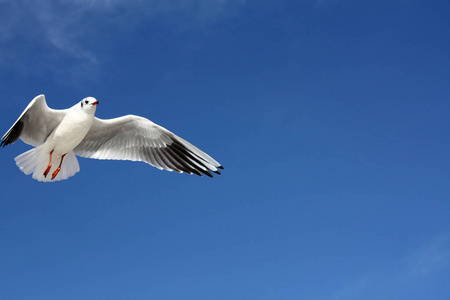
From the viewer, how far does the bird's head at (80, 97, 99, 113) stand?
23.2 feet

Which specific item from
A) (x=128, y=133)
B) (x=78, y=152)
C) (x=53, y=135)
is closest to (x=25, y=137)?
(x=53, y=135)

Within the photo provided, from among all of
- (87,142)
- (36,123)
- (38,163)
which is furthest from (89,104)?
(38,163)

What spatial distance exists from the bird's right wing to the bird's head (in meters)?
0.42

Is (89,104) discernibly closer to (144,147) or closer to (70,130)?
(70,130)

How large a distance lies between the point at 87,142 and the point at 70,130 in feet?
3.15

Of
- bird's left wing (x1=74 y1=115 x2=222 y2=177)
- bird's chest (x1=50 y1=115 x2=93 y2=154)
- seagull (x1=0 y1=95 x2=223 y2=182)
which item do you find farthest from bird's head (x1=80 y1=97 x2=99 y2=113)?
bird's left wing (x1=74 y1=115 x2=222 y2=177)

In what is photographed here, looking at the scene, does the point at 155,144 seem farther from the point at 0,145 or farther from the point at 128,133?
the point at 0,145

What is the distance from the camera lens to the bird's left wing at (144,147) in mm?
7863

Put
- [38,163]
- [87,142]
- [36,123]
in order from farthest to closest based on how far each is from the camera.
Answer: [87,142] → [38,163] → [36,123]

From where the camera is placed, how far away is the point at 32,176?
7.49 m

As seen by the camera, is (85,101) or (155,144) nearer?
(85,101)

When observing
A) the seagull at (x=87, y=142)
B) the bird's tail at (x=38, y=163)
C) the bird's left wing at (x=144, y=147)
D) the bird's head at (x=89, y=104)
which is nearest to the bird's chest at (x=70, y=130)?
the seagull at (x=87, y=142)

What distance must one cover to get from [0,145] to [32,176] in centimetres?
99

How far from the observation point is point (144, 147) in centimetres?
811
